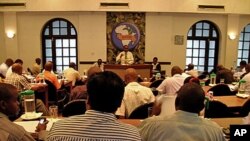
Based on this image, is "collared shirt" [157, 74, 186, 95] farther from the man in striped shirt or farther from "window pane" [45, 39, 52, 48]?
"window pane" [45, 39, 52, 48]

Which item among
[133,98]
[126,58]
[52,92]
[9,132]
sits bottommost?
[52,92]

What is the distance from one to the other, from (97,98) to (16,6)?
31.4 feet

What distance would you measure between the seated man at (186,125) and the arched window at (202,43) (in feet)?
30.9

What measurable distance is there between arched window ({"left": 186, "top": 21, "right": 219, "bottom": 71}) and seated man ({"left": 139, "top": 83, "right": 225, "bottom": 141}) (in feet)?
30.9

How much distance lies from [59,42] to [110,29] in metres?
2.01

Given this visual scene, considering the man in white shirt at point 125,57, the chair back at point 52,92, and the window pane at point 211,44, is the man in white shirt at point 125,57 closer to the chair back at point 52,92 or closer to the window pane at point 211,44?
the window pane at point 211,44

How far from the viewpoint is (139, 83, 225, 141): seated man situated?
188 cm

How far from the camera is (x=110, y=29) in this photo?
1039cm

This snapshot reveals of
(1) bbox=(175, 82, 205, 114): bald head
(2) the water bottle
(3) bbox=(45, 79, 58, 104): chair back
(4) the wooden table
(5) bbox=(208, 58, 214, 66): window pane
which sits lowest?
(3) bbox=(45, 79, 58, 104): chair back

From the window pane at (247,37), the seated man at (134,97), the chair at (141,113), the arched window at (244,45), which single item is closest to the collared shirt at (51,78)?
the seated man at (134,97)

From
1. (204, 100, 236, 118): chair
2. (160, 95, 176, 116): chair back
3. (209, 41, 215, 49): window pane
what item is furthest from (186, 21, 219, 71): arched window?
(160, 95, 176, 116): chair back

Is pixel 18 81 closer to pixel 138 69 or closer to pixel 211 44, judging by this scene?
pixel 138 69

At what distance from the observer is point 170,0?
10195mm

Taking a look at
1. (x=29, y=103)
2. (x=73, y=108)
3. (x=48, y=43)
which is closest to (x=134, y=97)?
(x=73, y=108)
